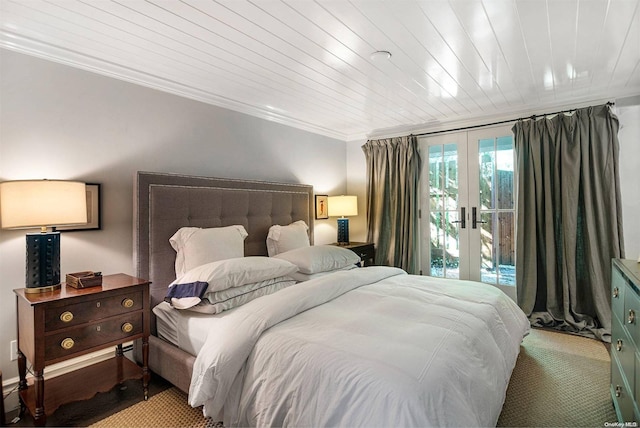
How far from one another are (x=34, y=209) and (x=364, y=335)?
1.88 metres

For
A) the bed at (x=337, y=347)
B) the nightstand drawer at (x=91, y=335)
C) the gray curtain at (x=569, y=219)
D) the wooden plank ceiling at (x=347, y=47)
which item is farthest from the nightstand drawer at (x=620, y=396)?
the nightstand drawer at (x=91, y=335)

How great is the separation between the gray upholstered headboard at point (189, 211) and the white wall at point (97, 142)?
150 mm

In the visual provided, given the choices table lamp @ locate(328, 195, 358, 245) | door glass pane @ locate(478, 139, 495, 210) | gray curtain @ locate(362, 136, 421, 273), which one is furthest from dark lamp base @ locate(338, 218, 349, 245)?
door glass pane @ locate(478, 139, 495, 210)

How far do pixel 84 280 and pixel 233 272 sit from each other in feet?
2.83

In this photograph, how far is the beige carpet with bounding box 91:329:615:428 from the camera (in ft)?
6.23

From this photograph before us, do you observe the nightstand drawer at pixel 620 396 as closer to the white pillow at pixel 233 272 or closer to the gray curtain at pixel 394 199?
the white pillow at pixel 233 272

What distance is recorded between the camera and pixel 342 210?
168 inches

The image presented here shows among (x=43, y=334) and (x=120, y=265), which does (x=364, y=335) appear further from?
(x=120, y=265)

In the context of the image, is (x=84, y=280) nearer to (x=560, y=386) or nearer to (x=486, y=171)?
(x=560, y=386)

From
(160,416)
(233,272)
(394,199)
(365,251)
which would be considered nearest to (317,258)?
(233,272)

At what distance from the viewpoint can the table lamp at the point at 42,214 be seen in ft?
5.86

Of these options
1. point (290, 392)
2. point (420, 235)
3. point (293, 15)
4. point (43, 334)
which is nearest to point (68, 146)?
point (43, 334)

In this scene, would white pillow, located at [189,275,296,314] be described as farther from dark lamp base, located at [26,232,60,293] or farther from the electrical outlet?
the electrical outlet

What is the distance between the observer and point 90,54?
2.24 metres
